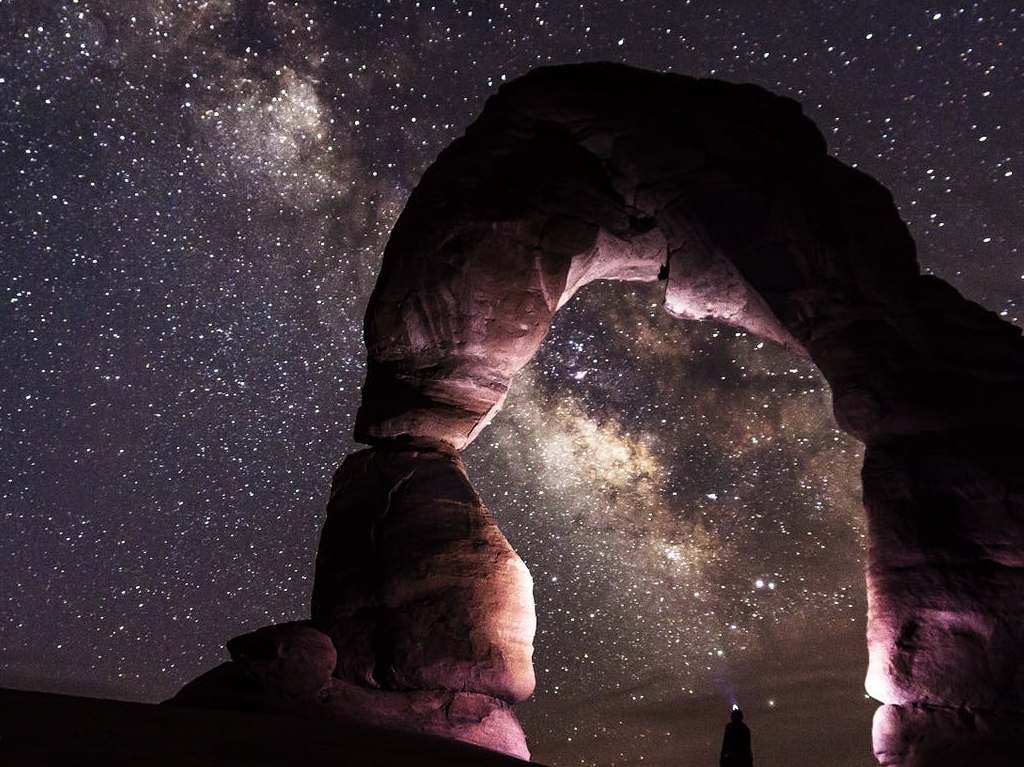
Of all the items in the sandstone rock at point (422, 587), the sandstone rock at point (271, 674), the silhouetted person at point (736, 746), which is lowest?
the silhouetted person at point (736, 746)

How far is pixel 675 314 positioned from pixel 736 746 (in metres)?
6.00

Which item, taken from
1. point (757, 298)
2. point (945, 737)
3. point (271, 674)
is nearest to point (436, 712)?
point (271, 674)

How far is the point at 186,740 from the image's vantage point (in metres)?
5.45

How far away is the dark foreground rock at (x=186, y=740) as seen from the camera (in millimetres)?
4836

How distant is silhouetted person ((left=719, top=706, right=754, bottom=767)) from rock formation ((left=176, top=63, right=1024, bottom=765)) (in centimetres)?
133

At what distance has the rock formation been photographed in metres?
8.13

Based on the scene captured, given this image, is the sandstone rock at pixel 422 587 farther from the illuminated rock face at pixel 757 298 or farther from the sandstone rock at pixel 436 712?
the illuminated rock face at pixel 757 298

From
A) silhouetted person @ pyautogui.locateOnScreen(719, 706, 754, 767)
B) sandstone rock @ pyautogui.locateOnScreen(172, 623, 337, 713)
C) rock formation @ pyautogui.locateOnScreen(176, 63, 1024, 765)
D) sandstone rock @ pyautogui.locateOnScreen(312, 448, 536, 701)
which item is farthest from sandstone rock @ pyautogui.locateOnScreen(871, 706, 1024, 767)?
sandstone rock @ pyautogui.locateOnScreen(172, 623, 337, 713)

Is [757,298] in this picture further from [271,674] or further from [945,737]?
[271,674]

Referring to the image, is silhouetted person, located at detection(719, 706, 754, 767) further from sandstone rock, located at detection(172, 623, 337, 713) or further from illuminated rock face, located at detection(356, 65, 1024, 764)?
sandstone rock, located at detection(172, 623, 337, 713)

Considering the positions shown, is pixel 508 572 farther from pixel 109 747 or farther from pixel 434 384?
pixel 109 747

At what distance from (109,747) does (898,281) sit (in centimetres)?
906

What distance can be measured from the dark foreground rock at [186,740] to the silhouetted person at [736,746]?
8.82ft

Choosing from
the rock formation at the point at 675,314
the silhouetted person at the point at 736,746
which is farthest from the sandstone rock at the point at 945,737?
the silhouetted person at the point at 736,746
